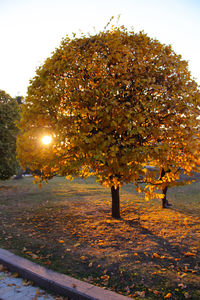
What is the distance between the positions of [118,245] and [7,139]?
43.8 ft

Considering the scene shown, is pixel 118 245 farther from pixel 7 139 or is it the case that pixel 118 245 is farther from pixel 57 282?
pixel 7 139

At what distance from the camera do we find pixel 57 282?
3.83 m

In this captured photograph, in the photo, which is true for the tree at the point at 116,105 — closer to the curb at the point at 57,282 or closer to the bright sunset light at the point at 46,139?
the bright sunset light at the point at 46,139

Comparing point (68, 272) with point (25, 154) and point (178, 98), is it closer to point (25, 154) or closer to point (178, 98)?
point (25, 154)

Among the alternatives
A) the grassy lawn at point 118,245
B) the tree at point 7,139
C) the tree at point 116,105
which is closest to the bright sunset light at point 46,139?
the tree at point 116,105

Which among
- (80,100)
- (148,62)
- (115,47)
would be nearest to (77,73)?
(80,100)

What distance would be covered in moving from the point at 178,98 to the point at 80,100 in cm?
274

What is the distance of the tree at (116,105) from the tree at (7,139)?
10.2 meters

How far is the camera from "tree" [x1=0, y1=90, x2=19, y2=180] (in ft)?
53.7

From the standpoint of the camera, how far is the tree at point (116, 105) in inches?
238

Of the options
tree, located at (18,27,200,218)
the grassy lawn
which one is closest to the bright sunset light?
tree, located at (18,27,200,218)

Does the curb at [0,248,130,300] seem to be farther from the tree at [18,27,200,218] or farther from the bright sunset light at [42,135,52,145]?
the bright sunset light at [42,135,52,145]

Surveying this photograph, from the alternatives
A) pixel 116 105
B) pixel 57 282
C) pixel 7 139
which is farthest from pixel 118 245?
pixel 7 139

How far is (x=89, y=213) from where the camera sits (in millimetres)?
9461
